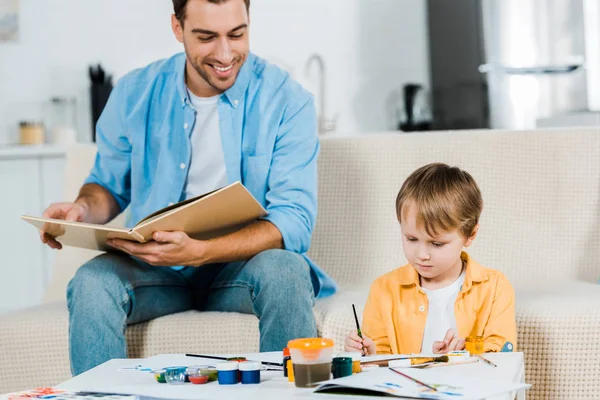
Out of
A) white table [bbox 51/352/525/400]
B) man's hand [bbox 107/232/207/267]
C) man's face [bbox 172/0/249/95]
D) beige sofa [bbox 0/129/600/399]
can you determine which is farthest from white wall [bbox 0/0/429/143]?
white table [bbox 51/352/525/400]

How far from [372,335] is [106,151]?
95cm

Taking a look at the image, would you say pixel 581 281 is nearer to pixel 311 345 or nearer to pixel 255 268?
pixel 255 268

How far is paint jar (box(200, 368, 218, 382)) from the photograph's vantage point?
56.2 inches

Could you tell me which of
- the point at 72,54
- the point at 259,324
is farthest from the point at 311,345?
the point at 72,54

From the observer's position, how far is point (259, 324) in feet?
6.70

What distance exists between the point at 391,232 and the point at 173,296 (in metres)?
0.70

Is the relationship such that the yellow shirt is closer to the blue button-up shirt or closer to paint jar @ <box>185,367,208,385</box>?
the blue button-up shirt

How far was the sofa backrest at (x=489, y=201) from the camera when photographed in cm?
256

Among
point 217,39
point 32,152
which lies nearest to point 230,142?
point 217,39

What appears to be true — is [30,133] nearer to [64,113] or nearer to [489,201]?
[64,113]

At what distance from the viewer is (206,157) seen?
7.75 ft

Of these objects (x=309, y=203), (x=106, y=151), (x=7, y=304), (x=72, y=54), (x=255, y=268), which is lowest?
(x=7, y=304)

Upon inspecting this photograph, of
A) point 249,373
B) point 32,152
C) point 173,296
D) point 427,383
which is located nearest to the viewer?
point 427,383

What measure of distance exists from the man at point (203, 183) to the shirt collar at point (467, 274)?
0.25 m
